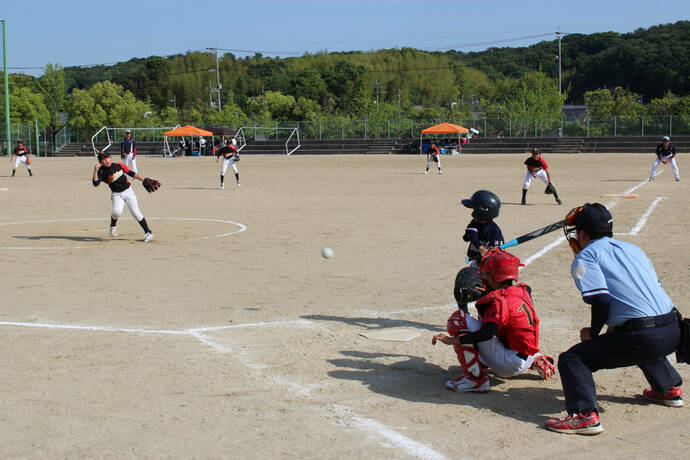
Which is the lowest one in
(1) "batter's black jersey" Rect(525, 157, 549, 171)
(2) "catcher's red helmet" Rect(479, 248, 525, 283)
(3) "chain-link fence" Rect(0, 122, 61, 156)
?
(2) "catcher's red helmet" Rect(479, 248, 525, 283)

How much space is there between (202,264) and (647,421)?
8203 mm

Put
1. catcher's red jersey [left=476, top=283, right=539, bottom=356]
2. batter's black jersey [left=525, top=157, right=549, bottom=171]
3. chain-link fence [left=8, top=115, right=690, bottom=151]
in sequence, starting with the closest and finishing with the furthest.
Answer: catcher's red jersey [left=476, top=283, right=539, bottom=356], batter's black jersey [left=525, top=157, right=549, bottom=171], chain-link fence [left=8, top=115, right=690, bottom=151]

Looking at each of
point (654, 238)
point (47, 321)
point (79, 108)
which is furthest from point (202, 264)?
point (79, 108)

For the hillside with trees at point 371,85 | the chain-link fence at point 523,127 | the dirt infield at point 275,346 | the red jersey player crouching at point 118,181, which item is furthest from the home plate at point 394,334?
the hillside with trees at point 371,85

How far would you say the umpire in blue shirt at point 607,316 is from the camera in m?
4.98

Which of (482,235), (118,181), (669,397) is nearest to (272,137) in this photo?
(118,181)

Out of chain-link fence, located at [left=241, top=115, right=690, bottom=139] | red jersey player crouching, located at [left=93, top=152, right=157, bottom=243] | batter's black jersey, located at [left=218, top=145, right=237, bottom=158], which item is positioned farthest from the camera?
chain-link fence, located at [left=241, top=115, right=690, bottom=139]

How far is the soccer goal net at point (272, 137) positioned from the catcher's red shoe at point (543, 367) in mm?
67081

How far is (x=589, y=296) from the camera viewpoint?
16.1ft

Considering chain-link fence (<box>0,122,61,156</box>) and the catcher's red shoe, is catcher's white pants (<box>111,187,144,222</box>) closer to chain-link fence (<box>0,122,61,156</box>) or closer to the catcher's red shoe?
the catcher's red shoe

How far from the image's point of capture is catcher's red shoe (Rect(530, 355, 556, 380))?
609 centimetres

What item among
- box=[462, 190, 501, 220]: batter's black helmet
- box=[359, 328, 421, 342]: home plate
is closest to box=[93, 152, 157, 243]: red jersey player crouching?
box=[359, 328, 421, 342]: home plate

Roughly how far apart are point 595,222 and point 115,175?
11898 mm

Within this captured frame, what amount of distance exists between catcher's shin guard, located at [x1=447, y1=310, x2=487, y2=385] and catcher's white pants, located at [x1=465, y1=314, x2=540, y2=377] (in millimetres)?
69
